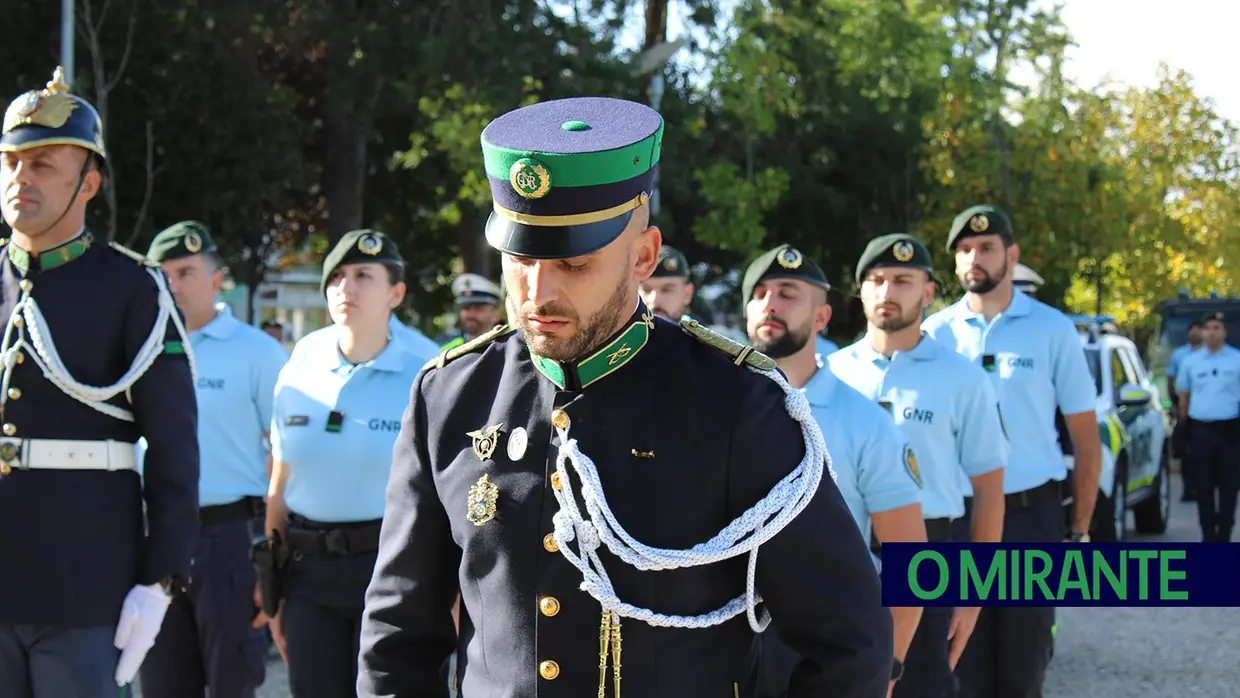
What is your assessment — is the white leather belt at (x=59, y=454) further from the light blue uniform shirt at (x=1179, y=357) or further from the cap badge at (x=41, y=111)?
the light blue uniform shirt at (x=1179, y=357)

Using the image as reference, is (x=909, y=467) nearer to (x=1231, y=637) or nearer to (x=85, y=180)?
(x=85, y=180)

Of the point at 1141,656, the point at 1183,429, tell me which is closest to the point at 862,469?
the point at 1141,656

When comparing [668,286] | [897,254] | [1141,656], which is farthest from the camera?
[1141,656]

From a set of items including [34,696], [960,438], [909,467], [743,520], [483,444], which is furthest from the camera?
[960,438]

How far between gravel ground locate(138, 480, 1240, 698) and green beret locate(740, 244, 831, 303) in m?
4.18

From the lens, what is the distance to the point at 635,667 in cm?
255

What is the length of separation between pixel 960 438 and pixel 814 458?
316 centimetres

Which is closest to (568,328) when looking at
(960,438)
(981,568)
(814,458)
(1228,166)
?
(814,458)

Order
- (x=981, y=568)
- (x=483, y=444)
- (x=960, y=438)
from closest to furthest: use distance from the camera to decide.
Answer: (x=483, y=444)
(x=981, y=568)
(x=960, y=438)

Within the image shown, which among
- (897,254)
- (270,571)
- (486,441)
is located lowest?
(270,571)

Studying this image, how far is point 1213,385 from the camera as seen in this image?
47.0 feet

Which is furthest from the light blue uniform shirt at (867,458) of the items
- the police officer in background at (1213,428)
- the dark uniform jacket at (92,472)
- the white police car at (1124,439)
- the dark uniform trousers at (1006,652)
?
the police officer in background at (1213,428)

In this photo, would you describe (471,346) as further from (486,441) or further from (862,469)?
(862,469)

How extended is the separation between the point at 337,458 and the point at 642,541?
10.2ft
